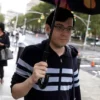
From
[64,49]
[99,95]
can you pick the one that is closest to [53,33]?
[64,49]

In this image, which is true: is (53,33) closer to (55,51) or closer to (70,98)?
(55,51)

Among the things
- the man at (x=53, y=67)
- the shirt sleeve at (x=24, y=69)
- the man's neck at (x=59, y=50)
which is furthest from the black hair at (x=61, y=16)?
the shirt sleeve at (x=24, y=69)

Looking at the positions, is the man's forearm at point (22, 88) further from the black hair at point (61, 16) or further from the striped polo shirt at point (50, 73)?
the black hair at point (61, 16)

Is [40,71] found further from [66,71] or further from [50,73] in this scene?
[66,71]

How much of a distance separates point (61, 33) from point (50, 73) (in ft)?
1.03

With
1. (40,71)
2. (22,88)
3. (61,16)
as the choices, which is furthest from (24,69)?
(61,16)

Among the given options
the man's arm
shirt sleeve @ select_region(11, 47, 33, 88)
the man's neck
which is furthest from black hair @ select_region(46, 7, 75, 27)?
the man's arm

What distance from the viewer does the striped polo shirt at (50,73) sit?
225cm

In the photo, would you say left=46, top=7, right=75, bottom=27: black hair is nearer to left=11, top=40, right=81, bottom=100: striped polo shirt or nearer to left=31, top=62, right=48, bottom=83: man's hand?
left=11, top=40, right=81, bottom=100: striped polo shirt

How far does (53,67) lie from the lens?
7.61ft

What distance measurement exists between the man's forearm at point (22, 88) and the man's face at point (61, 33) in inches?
16.1

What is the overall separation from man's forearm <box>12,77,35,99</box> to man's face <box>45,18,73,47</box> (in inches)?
16.1

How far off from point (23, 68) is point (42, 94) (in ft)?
0.79

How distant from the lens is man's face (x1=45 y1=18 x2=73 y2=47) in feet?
7.53
